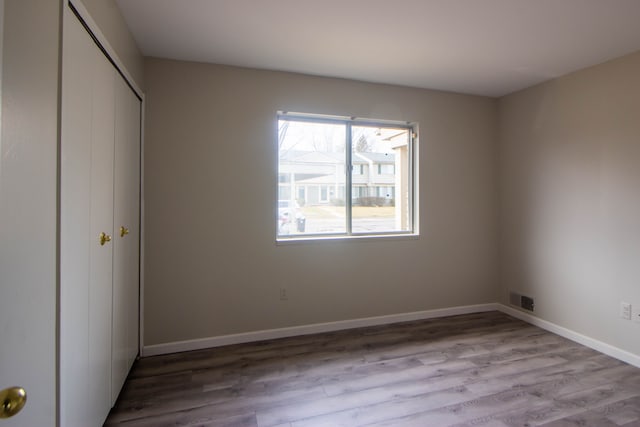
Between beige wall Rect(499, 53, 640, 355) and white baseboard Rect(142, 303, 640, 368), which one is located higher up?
beige wall Rect(499, 53, 640, 355)

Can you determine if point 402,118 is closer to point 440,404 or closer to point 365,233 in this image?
point 365,233

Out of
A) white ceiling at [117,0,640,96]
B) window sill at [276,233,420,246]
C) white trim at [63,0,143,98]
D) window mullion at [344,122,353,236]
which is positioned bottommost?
window sill at [276,233,420,246]

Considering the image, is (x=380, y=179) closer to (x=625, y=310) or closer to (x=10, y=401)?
(x=625, y=310)

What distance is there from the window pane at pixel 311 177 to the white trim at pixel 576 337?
2185 millimetres

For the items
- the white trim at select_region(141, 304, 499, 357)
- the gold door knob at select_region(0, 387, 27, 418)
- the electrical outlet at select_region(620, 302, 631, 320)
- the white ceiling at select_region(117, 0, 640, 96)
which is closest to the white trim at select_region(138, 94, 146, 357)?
the white trim at select_region(141, 304, 499, 357)

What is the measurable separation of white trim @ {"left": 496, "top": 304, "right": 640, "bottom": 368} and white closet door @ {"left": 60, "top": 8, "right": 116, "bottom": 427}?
3.76m

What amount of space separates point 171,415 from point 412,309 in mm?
2442

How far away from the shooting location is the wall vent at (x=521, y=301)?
338 cm

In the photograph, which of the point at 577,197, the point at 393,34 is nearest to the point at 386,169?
the point at 393,34

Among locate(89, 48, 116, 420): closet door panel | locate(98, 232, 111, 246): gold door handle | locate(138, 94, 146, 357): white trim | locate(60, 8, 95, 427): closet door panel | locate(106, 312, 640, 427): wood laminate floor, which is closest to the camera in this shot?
locate(60, 8, 95, 427): closet door panel

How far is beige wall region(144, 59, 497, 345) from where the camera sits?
266cm

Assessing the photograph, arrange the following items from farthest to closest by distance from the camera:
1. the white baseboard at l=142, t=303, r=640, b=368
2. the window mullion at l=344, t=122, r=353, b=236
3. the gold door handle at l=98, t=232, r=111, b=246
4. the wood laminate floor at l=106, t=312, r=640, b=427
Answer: the window mullion at l=344, t=122, r=353, b=236
the white baseboard at l=142, t=303, r=640, b=368
the wood laminate floor at l=106, t=312, r=640, b=427
the gold door handle at l=98, t=232, r=111, b=246

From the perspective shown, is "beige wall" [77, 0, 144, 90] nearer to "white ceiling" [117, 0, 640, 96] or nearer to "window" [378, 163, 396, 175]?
"white ceiling" [117, 0, 640, 96]

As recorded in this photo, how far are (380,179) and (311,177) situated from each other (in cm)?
80
